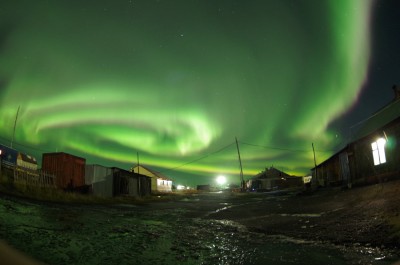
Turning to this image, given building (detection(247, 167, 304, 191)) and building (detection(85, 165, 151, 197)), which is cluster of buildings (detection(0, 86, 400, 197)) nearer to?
building (detection(85, 165, 151, 197))

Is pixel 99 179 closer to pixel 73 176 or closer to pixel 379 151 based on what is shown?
pixel 73 176

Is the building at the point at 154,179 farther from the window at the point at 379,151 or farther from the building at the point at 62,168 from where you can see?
the window at the point at 379,151

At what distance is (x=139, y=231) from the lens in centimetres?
908

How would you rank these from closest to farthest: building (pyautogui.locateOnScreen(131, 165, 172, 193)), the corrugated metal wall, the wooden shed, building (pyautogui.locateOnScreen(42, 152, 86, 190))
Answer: building (pyautogui.locateOnScreen(42, 152, 86, 190)) → the corrugated metal wall → the wooden shed → building (pyautogui.locateOnScreen(131, 165, 172, 193))

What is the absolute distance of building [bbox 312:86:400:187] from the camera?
61.7ft

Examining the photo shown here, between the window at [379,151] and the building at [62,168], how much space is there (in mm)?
25126

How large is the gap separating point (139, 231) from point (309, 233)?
5236mm

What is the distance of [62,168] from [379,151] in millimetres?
25460

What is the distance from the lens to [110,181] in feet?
Answer: 109

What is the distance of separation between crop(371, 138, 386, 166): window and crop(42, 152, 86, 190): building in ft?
82.4

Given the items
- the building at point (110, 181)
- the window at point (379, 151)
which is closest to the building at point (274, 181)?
the building at point (110, 181)

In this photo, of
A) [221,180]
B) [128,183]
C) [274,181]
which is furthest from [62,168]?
[221,180]

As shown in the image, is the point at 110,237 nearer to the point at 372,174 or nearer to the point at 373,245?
the point at 373,245

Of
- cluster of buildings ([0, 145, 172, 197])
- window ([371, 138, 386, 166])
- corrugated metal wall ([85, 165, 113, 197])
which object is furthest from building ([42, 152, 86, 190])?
window ([371, 138, 386, 166])
